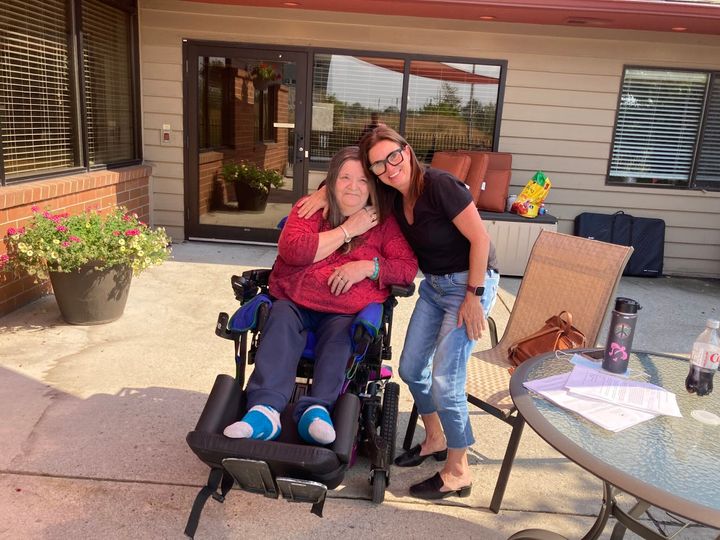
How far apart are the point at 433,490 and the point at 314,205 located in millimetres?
1205

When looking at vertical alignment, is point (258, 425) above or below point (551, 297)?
below

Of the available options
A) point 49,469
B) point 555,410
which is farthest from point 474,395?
point 49,469

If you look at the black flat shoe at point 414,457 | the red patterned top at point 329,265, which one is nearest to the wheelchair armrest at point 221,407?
the red patterned top at point 329,265

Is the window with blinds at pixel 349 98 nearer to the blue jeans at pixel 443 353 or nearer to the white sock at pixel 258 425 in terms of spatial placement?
the blue jeans at pixel 443 353

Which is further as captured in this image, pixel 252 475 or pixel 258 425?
pixel 258 425

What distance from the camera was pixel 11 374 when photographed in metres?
3.12

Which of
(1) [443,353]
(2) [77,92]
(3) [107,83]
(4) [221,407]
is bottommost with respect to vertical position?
(4) [221,407]

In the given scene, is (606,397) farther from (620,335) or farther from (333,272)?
(333,272)

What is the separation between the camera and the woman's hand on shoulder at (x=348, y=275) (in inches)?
94.3

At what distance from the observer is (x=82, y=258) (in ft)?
11.9

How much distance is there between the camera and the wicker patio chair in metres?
2.45

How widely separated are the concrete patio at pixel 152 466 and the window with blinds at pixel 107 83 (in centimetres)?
217

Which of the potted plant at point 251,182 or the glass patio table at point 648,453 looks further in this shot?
the potted plant at point 251,182

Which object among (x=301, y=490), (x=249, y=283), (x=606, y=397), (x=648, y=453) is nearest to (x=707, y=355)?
(x=606, y=397)
